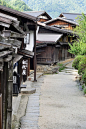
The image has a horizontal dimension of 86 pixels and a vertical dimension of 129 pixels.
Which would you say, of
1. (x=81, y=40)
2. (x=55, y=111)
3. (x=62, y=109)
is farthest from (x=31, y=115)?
(x=81, y=40)

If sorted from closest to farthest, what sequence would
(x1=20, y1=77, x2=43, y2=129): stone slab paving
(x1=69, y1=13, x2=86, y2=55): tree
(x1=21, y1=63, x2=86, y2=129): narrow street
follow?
(x1=20, y1=77, x2=43, y2=129): stone slab paving < (x1=21, y1=63, x2=86, y2=129): narrow street < (x1=69, y1=13, x2=86, y2=55): tree

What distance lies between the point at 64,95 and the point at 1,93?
9.34 m

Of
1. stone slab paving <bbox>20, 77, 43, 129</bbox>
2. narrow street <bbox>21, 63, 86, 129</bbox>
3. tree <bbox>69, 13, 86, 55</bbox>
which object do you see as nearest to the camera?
stone slab paving <bbox>20, 77, 43, 129</bbox>

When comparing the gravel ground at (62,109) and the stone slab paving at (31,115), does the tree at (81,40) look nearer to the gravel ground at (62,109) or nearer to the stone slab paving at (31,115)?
the gravel ground at (62,109)

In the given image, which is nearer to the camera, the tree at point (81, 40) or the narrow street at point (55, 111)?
the narrow street at point (55, 111)

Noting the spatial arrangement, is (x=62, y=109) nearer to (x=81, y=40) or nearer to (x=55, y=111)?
(x=55, y=111)

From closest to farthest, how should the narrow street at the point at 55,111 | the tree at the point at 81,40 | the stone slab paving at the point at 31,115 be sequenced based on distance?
the stone slab paving at the point at 31,115 < the narrow street at the point at 55,111 < the tree at the point at 81,40

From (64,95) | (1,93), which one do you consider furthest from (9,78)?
(64,95)

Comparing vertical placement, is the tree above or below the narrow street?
above

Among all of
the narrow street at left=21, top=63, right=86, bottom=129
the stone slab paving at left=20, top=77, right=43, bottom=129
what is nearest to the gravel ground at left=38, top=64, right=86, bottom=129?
the narrow street at left=21, top=63, right=86, bottom=129

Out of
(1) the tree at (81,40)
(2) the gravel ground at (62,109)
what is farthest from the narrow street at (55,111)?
(1) the tree at (81,40)

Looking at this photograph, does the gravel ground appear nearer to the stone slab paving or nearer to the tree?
→ the stone slab paving

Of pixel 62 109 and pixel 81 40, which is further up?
pixel 81 40

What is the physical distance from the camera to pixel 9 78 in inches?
298
